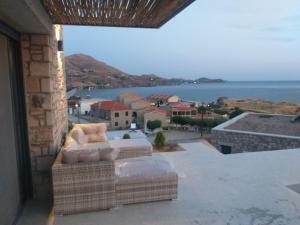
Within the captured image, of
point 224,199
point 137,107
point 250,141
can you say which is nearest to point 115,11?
point 224,199

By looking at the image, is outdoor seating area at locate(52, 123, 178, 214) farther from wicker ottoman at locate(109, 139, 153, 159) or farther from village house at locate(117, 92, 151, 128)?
village house at locate(117, 92, 151, 128)

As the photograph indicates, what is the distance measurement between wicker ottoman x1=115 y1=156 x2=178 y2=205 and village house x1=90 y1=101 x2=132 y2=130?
97.5 ft

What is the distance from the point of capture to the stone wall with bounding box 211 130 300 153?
11.0 m

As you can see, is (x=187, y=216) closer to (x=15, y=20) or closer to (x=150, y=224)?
(x=150, y=224)

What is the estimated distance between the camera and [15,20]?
7.79 feet

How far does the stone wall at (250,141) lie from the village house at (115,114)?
2098cm

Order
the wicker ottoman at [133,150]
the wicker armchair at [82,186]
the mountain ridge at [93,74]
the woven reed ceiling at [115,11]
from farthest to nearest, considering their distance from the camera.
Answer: the mountain ridge at [93,74] → the wicker ottoman at [133,150] → the wicker armchair at [82,186] → the woven reed ceiling at [115,11]

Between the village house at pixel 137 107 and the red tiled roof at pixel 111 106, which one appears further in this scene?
the village house at pixel 137 107

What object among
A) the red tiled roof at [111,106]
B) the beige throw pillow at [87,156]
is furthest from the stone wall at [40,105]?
the red tiled roof at [111,106]

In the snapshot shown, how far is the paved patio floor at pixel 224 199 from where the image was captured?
2.83 m

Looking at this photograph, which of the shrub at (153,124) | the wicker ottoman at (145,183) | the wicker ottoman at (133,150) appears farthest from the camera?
the shrub at (153,124)

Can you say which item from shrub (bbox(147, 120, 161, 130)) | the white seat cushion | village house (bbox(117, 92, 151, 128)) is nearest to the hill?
village house (bbox(117, 92, 151, 128))

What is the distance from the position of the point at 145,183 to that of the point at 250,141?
9864 mm

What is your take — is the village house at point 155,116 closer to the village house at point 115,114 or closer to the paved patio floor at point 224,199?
the village house at point 115,114
